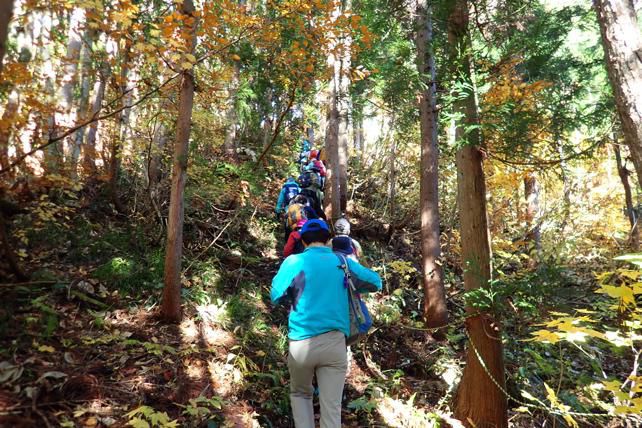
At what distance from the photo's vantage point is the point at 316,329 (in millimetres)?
3354

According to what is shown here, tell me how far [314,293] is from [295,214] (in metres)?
3.47

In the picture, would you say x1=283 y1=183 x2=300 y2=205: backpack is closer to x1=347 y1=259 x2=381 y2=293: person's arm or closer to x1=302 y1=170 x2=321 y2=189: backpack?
x1=302 y1=170 x2=321 y2=189: backpack

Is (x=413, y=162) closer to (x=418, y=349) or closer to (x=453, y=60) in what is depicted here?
(x=418, y=349)

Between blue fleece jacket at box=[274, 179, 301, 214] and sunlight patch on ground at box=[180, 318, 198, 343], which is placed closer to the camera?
sunlight patch on ground at box=[180, 318, 198, 343]

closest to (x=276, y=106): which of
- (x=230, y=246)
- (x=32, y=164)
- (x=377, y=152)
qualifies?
(x=377, y=152)

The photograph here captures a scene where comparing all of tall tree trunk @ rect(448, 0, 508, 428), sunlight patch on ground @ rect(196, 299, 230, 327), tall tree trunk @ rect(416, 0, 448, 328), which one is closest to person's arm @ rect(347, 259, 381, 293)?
tall tree trunk @ rect(448, 0, 508, 428)

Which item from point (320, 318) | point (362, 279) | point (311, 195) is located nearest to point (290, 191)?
point (311, 195)

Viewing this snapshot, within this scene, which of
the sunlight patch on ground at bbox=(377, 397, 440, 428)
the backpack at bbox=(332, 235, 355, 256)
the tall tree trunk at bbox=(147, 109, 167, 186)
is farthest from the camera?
the tall tree trunk at bbox=(147, 109, 167, 186)

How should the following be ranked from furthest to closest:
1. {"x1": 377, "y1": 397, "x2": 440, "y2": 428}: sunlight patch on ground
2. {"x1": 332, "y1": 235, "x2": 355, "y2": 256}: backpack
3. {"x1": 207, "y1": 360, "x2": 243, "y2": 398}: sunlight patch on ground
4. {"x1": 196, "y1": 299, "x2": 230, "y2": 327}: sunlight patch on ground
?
{"x1": 196, "y1": 299, "x2": 230, "y2": 327}: sunlight patch on ground < {"x1": 377, "y1": 397, "x2": 440, "y2": 428}: sunlight patch on ground < {"x1": 332, "y1": 235, "x2": 355, "y2": 256}: backpack < {"x1": 207, "y1": 360, "x2": 243, "y2": 398}: sunlight patch on ground

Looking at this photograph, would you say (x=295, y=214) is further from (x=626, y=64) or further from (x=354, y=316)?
(x=626, y=64)

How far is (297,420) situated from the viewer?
3.57 metres

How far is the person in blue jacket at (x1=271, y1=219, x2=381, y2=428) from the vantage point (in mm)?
3369

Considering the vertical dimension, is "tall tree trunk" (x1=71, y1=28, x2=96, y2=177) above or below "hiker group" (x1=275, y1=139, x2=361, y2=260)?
above

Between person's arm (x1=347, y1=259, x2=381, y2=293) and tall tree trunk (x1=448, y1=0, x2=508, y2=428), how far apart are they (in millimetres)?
1397
